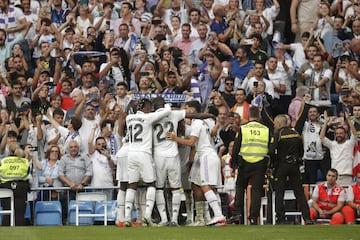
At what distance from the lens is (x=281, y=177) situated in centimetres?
Result: 2444

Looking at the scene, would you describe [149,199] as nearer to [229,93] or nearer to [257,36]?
[229,93]

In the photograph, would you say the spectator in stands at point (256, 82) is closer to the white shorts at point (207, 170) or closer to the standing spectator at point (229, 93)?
the standing spectator at point (229, 93)

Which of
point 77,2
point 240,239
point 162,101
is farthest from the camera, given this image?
point 77,2

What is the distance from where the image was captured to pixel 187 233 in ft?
69.8

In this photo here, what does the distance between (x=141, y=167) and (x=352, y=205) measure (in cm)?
514

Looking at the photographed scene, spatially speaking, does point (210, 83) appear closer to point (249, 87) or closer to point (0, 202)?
point (249, 87)

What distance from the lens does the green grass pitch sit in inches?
806

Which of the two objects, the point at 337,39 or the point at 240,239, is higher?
the point at 337,39

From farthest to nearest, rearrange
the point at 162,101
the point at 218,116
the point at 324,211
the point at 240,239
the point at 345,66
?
the point at 345,66, the point at 218,116, the point at 324,211, the point at 162,101, the point at 240,239

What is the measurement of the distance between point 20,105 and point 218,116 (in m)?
4.89

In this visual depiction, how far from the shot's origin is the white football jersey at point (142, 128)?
Result: 75.7 feet

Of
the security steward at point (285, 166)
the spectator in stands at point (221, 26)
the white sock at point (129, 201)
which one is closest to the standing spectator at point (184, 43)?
the spectator in stands at point (221, 26)

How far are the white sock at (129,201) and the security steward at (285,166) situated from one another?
2.91 meters

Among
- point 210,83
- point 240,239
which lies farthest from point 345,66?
point 240,239
